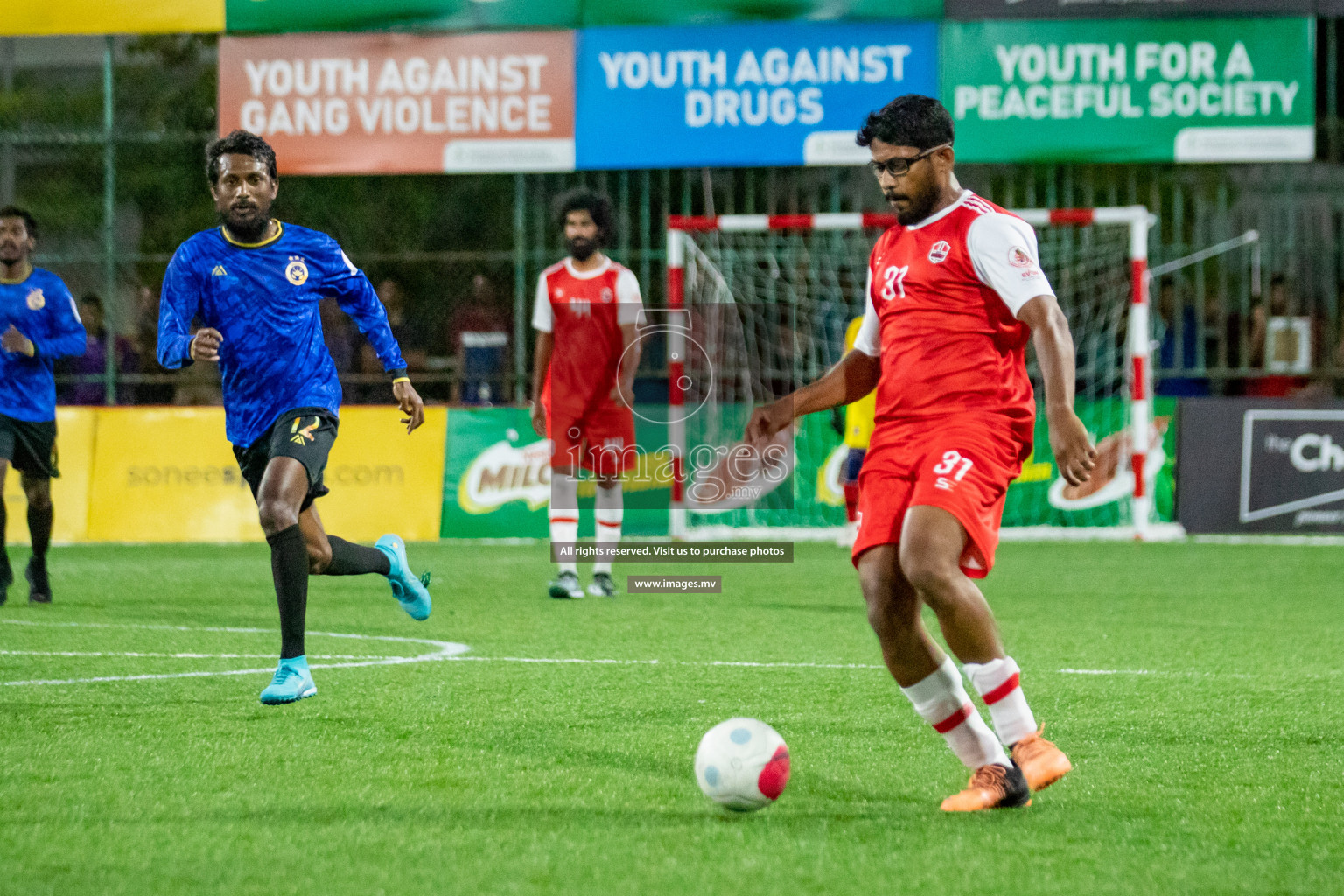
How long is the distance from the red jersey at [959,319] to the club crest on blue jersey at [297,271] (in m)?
2.64

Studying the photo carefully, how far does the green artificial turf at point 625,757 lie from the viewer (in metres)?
3.52

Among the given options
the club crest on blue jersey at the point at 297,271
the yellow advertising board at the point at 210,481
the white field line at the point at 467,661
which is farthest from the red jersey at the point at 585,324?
the yellow advertising board at the point at 210,481

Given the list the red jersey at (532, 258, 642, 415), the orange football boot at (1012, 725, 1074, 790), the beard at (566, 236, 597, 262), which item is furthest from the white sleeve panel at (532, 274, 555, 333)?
the orange football boot at (1012, 725, 1074, 790)

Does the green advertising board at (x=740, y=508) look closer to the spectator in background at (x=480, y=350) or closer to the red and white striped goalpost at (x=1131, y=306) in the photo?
the red and white striped goalpost at (x=1131, y=306)

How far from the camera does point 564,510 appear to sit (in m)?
9.77

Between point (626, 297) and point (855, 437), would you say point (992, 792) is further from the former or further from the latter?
point (855, 437)

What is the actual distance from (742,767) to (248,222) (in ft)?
10.2

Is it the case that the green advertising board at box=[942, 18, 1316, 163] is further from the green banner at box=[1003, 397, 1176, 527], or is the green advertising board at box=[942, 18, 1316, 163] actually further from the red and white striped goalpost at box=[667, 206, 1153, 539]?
the green banner at box=[1003, 397, 1176, 527]

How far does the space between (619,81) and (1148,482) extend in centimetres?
561

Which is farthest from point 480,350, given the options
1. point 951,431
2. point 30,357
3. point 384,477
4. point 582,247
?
point 951,431

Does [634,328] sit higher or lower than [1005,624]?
higher

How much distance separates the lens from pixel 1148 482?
14203mm

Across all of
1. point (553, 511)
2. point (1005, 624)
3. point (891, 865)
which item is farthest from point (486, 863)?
point (553, 511)

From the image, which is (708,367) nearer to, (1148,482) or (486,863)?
(1148,482)
